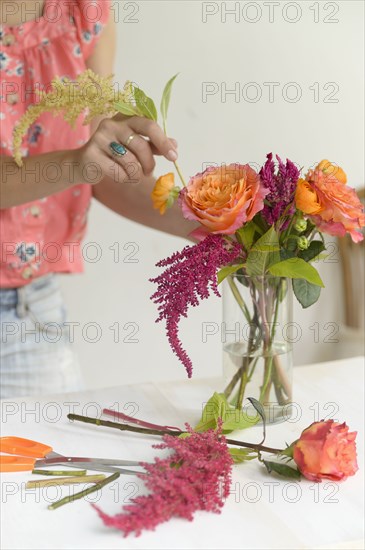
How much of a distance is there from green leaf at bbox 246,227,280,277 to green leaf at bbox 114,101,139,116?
0.24 m

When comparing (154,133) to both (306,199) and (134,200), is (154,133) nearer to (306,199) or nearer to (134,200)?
(306,199)

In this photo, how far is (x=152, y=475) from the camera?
2.97 ft

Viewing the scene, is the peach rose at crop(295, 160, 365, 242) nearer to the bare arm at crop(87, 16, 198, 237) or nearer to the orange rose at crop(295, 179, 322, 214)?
the orange rose at crop(295, 179, 322, 214)

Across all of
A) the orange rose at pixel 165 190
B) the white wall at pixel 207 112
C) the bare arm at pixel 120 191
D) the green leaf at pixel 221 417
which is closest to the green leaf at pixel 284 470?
the green leaf at pixel 221 417

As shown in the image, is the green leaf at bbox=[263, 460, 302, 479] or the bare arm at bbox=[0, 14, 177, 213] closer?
the green leaf at bbox=[263, 460, 302, 479]

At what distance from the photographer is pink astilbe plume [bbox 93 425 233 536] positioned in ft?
2.80

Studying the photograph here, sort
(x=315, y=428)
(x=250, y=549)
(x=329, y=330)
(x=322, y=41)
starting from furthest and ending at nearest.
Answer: (x=329, y=330) < (x=322, y=41) < (x=315, y=428) < (x=250, y=549)

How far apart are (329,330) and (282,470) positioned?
1599mm

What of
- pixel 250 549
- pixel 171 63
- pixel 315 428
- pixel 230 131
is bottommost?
pixel 250 549

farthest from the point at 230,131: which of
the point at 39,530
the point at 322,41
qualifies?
the point at 39,530

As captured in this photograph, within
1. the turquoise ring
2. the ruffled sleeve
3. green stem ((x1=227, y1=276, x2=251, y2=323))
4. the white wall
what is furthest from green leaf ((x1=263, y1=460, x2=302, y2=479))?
the white wall

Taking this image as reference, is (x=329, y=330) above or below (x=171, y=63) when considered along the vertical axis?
below

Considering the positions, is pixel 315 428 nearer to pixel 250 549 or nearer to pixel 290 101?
pixel 250 549

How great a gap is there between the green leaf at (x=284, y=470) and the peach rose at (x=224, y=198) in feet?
0.95
